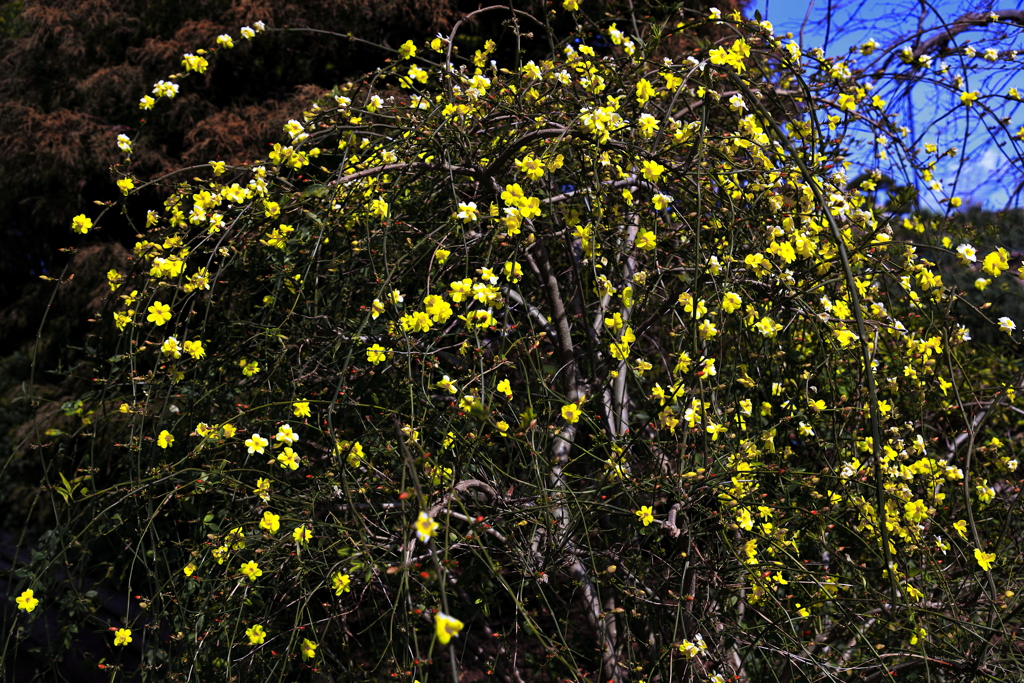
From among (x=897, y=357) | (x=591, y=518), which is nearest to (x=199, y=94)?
(x=591, y=518)

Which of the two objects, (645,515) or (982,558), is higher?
(982,558)

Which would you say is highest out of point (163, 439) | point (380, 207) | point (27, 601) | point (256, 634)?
point (380, 207)

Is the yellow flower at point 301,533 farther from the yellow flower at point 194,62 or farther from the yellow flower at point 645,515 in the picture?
the yellow flower at point 194,62

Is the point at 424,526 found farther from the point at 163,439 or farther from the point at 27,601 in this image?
the point at 27,601

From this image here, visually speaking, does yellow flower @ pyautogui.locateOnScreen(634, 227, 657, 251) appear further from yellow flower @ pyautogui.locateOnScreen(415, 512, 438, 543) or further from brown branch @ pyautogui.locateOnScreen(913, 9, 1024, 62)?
brown branch @ pyautogui.locateOnScreen(913, 9, 1024, 62)

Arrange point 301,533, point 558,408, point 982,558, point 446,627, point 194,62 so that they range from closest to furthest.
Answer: point 446,627, point 301,533, point 982,558, point 558,408, point 194,62

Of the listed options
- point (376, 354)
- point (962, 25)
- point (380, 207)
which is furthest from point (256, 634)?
point (962, 25)

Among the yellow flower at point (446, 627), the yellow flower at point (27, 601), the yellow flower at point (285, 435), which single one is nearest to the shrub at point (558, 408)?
the yellow flower at point (285, 435)

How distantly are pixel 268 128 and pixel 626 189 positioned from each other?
3118 mm

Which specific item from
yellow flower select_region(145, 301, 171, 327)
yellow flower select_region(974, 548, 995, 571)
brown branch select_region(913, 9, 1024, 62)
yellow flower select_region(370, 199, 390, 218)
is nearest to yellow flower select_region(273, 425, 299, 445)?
yellow flower select_region(145, 301, 171, 327)

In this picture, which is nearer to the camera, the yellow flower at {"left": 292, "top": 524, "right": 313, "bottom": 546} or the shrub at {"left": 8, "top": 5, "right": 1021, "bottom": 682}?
the yellow flower at {"left": 292, "top": 524, "right": 313, "bottom": 546}

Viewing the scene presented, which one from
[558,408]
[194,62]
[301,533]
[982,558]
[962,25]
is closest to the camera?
[301,533]

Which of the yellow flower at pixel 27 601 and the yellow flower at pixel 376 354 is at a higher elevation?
the yellow flower at pixel 376 354

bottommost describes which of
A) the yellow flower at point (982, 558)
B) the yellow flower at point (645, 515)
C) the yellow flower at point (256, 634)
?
the yellow flower at point (256, 634)
